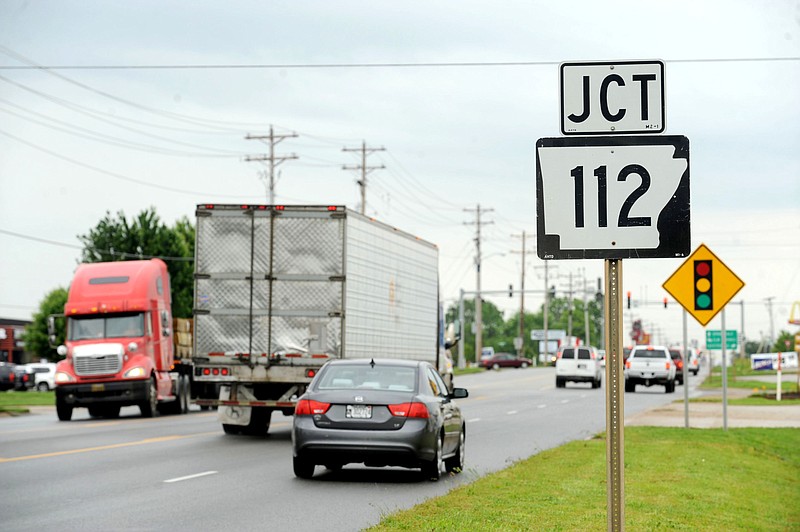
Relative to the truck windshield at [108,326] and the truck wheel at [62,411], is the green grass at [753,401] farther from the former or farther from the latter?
the truck wheel at [62,411]

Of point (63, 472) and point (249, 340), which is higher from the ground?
point (249, 340)

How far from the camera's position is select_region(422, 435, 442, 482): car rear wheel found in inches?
633

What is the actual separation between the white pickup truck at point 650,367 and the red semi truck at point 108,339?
85.9ft

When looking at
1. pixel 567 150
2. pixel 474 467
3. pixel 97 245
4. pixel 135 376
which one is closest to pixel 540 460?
pixel 474 467

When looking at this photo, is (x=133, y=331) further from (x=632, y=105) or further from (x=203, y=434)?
(x=632, y=105)

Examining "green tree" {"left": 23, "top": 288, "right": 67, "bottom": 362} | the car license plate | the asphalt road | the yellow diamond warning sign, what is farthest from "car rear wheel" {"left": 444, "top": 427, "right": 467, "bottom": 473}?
"green tree" {"left": 23, "top": 288, "right": 67, "bottom": 362}

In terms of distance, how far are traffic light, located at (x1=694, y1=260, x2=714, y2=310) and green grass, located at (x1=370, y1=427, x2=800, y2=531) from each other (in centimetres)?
254

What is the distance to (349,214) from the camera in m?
24.0

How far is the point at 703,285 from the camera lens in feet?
74.8

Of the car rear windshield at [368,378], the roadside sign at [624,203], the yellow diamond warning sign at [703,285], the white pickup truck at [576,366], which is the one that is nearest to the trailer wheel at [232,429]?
the yellow diamond warning sign at [703,285]

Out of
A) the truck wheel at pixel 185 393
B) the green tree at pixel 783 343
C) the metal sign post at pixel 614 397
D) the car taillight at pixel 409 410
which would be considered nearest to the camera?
the metal sign post at pixel 614 397

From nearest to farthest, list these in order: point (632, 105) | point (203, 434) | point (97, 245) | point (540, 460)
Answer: point (632, 105)
point (540, 460)
point (203, 434)
point (97, 245)

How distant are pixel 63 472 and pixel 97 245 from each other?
177 ft

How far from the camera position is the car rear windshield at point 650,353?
5425 cm
